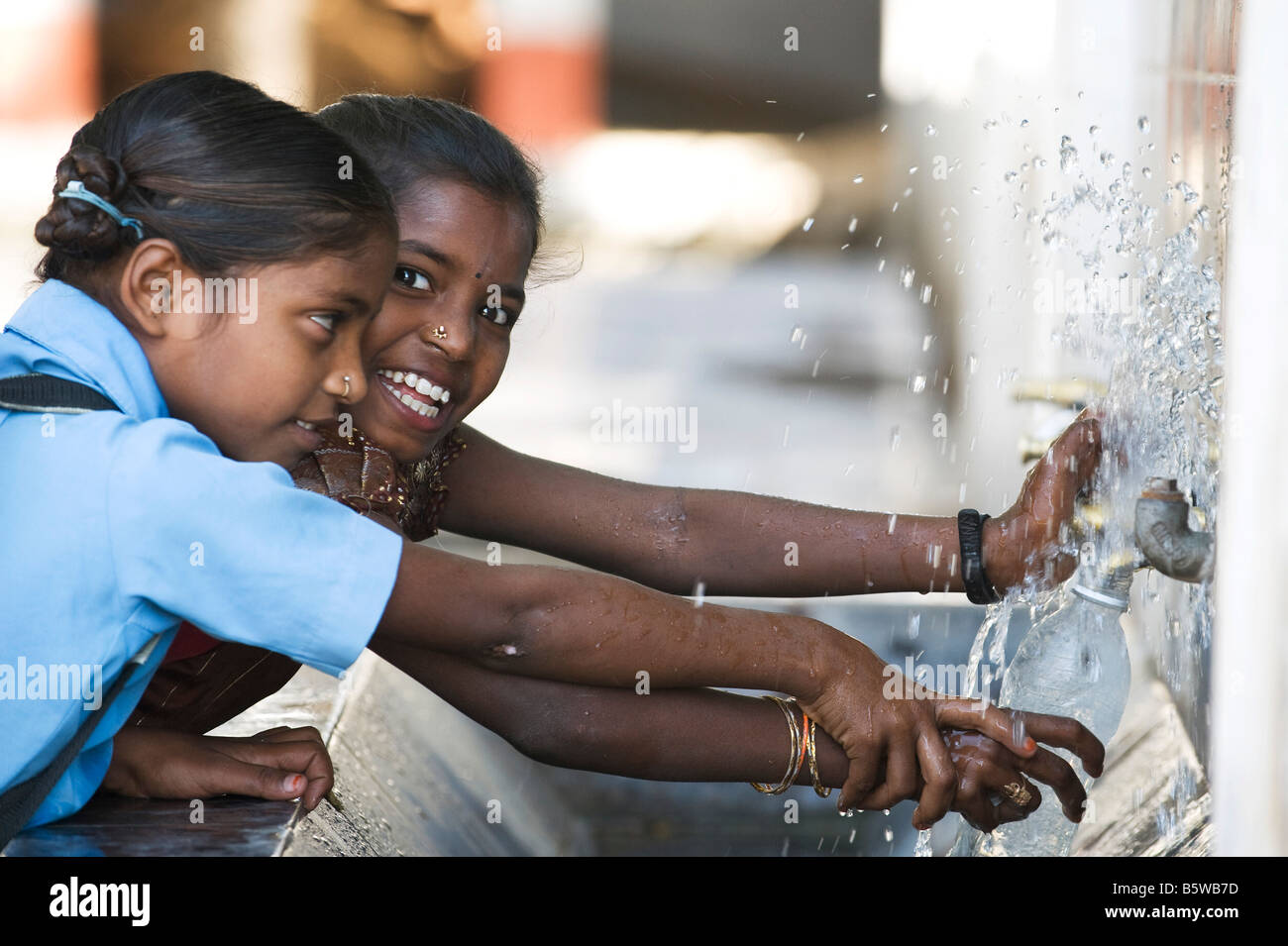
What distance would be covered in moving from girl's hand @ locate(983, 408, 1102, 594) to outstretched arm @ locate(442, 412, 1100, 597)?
158mm

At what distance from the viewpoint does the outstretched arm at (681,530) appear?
2096 mm

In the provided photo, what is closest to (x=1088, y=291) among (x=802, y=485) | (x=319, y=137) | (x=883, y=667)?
(x=883, y=667)

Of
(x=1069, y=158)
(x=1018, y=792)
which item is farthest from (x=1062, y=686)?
(x=1069, y=158)

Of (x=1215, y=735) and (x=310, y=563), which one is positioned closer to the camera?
(x=310, y=563)

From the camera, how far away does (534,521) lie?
2.19 m

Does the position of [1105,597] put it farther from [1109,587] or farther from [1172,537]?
[1172,537]

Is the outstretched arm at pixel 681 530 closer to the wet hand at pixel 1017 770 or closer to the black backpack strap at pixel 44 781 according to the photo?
the wet hand at pixel 1017 770

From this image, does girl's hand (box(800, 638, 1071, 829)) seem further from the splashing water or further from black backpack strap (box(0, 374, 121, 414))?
black backpack strap (box(0, 374, 121, 414))

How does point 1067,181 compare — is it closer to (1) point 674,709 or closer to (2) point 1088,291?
(2) point 1088,291

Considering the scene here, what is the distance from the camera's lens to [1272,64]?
51.0 inches

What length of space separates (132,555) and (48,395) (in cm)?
20

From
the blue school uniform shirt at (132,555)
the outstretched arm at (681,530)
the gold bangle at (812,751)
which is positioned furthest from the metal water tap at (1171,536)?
the blue school uniform shirt at (132,555)

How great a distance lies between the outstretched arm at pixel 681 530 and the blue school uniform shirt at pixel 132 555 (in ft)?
2.54
